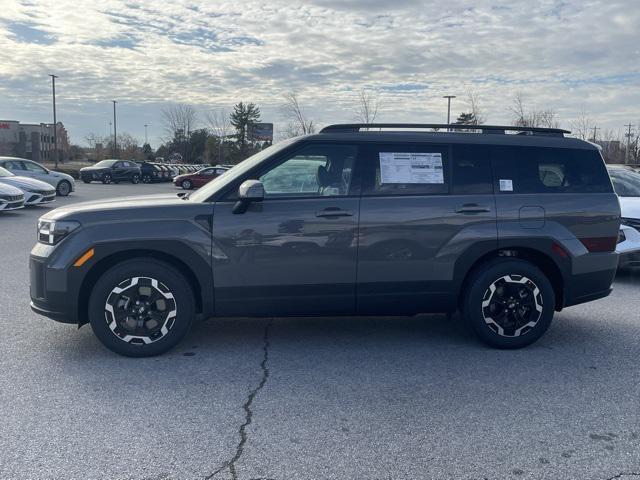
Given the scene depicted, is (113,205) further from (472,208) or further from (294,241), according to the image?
(472,208)

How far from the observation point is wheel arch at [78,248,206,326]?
15.7ft

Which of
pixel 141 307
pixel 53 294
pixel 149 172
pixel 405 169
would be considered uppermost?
pixel 149 172

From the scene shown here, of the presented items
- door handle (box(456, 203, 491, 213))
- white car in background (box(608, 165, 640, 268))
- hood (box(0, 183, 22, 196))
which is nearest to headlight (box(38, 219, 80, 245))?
door handle (box(456, 203, 491, 213))

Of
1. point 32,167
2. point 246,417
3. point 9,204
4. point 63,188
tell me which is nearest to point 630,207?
point 246,417

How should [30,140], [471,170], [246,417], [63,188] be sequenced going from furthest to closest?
[30,140] < [63,188] < [471,170] < [246,417]

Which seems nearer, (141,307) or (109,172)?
(141,307)

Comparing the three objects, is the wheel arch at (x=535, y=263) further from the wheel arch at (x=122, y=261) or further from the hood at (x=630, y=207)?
the hood at (x=630, y=207)

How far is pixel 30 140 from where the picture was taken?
291 ft

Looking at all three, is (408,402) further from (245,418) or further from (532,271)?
(532,271)

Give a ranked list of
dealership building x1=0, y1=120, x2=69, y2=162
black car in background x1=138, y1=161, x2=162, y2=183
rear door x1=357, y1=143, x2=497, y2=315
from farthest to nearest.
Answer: dealership building x1=0, y1=120, x2=69, y2=162 < black car in background x1=138, y1=161, x2=162, y2=183 < rear door x1=357, y1=143, x2=497, y2=315

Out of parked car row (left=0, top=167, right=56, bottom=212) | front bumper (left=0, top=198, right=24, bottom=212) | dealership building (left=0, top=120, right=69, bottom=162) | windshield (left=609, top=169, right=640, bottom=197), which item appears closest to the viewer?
windshield (left=609, top=169, right=640, bottom=197)

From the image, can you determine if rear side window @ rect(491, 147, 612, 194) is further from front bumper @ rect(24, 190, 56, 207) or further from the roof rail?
front bumper @ rect(24, 190, 56, 207)

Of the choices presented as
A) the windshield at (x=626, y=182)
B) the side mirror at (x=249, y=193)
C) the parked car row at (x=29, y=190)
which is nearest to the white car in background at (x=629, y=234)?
the windshield at (x=626, y=182)

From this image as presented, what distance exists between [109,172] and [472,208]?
35789 mm
